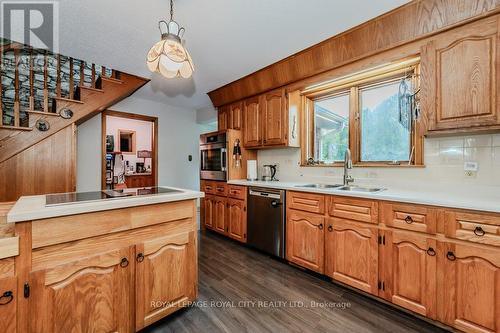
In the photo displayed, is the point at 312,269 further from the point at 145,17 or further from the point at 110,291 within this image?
the point at 145,17

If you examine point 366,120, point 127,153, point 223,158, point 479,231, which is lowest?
point 479,231

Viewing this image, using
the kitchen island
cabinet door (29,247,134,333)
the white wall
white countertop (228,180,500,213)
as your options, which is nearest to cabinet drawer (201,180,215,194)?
the white wall

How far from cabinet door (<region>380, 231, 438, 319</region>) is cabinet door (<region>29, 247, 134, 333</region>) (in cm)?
191

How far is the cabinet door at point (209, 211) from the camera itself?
142 inches

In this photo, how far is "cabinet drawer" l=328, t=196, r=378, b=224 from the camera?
185 cm

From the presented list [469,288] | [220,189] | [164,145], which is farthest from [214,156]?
[469,288]

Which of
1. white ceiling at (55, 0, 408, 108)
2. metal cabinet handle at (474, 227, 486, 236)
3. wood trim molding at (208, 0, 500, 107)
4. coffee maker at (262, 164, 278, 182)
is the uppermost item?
white ceiling at (55, 0, 408, 108)

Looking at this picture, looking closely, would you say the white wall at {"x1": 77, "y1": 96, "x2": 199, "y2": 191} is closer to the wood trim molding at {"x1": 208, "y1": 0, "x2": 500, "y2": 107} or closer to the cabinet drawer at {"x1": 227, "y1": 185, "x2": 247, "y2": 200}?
the cabinet drawer at {"x1": 227, "y1": 185, "x2": 247, "y2": 200}

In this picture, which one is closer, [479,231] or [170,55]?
[479,231]

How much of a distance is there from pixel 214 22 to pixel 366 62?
5.01ft

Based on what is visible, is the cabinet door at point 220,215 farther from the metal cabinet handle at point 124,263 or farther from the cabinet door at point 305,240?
the metal cabinet handle at point 124,263

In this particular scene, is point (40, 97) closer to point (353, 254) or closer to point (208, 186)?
point (208, 186)

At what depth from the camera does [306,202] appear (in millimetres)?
2320

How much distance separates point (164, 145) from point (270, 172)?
7.88 feet
